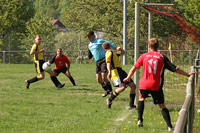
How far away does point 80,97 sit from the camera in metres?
11.4

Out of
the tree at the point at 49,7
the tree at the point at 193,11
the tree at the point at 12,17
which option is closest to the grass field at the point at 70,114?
the tree at the point at 193,11

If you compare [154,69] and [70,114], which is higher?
[154,69]

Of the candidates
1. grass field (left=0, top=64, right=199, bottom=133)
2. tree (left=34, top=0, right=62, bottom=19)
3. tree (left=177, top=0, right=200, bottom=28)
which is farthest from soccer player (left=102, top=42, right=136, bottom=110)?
tree (left=34, top=0, right=62, bottom=19)

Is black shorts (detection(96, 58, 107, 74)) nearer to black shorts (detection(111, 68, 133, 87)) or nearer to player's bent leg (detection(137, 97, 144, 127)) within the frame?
black shorts (detection(111, 68, 133, 87))

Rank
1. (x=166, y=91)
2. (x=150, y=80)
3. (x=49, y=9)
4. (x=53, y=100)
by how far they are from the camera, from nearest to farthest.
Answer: (x=150, y=80) → (x=53, y=100) → (x=166, y=91) → (x=49, y=9)

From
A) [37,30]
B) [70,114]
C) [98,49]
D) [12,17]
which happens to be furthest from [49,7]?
[70,114]

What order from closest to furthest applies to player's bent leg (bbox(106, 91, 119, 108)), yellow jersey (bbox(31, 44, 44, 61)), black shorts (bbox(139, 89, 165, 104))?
black shorts (bbox(139, 89, 165, 104)) < player's bent leg (bbox(106, 91, 119, 108)) < yellow jersey (bbox(31, 44, 44, 61))

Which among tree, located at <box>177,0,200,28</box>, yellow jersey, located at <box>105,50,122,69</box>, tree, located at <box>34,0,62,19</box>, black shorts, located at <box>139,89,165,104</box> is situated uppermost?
tree, located at <box>34,0,62,19</box>

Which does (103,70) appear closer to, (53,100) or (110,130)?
(53,100)

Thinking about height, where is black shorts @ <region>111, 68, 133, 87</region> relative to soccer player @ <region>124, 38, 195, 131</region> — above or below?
below

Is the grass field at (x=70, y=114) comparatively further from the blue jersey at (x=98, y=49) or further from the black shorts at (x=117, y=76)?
the blue jersey at (x=98, y=49)

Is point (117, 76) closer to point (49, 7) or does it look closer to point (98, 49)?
point (98, 49)

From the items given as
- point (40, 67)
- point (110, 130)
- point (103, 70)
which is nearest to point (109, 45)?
point (103, 70)

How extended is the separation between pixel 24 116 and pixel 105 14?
39.3m
